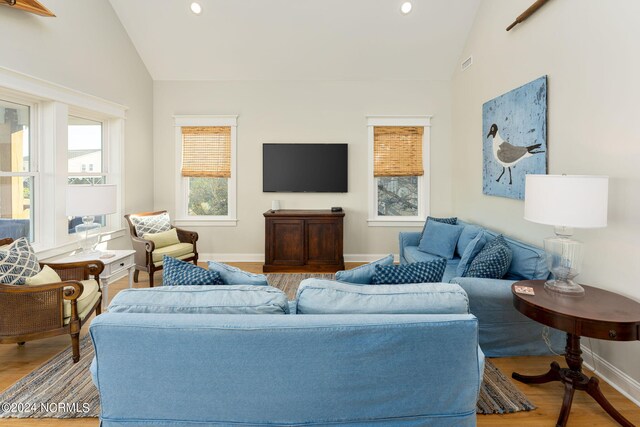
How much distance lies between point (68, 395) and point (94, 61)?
3799 millimetres

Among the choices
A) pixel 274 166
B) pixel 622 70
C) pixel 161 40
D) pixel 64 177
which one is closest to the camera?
pixel 622 70

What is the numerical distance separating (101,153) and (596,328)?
5512mm

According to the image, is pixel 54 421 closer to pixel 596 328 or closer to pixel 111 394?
pixel 111 394

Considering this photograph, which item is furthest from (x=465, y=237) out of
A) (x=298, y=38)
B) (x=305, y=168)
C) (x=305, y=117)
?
(x=298, y=38)

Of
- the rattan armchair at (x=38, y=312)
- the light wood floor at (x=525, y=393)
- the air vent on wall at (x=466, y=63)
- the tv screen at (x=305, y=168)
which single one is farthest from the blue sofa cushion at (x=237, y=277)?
the air vent on wall at (x=466, y=63)

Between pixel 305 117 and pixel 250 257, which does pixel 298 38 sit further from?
pixel 250 257

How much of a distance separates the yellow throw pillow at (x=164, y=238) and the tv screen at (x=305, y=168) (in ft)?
5.19

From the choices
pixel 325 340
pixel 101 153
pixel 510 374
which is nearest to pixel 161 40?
pixel 101 153

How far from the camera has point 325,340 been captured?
1544 millimetres

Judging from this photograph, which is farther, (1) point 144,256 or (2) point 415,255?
(1) point 144,256

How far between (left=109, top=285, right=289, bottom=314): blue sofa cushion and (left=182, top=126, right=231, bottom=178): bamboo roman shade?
4.38m

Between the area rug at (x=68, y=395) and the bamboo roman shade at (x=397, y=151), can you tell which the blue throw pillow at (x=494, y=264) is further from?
the bamboo roman shade at (x=397, y=151)

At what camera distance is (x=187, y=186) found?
6105 millimetres

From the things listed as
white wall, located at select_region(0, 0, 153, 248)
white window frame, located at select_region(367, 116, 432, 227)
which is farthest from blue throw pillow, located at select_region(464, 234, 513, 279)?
white wall, located at select_region(0, 0, 153, 248)
